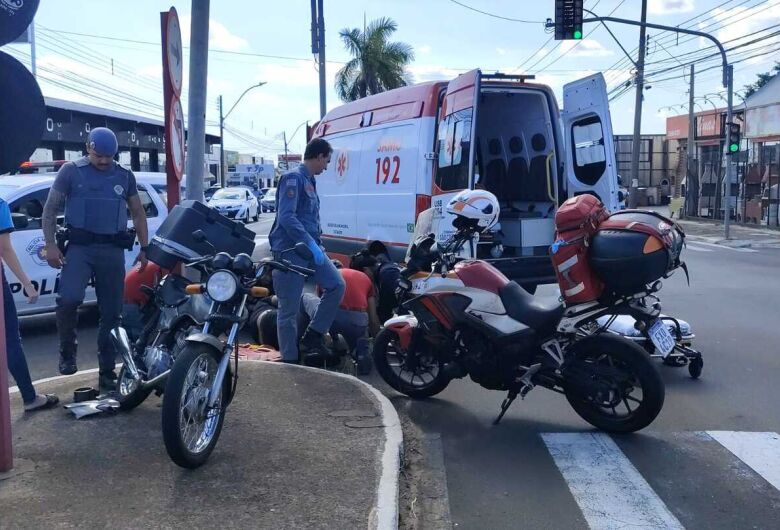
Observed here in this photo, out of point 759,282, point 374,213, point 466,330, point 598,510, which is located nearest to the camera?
point 598,510

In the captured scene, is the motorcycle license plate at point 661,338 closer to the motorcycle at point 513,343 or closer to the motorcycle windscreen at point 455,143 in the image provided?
the motorcycle at point 513,343

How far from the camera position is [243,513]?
3.88 meters

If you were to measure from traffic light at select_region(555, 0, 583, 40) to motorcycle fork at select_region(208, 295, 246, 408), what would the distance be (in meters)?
16.6

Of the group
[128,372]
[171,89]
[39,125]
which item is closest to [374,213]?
[171,89]

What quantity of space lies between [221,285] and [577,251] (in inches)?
96.5

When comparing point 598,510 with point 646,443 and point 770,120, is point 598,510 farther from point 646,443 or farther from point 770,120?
point 770,120

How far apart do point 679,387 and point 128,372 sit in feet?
14.2

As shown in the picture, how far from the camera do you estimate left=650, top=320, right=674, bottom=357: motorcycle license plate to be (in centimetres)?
524

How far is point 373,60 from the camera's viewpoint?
3584 centimetres

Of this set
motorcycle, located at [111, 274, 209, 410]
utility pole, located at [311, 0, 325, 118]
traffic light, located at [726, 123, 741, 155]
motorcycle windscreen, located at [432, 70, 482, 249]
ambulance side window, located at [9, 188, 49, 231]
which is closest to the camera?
motorcycle, located at [111, 274, 209, 410]

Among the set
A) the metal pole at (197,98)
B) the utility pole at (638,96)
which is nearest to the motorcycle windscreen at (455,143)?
the metal pole at (197,98)

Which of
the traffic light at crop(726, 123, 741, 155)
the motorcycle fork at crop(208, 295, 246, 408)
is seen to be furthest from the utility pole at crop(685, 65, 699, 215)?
the motorcycle fork at crop(208, 295, 246, 408)

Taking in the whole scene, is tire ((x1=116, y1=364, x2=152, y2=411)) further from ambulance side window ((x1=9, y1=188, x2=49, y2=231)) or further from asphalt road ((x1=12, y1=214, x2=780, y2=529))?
ambulance side window ((x1=9, y1=188, x2=49, y2=231))

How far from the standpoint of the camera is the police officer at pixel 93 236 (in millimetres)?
Result: 5594
